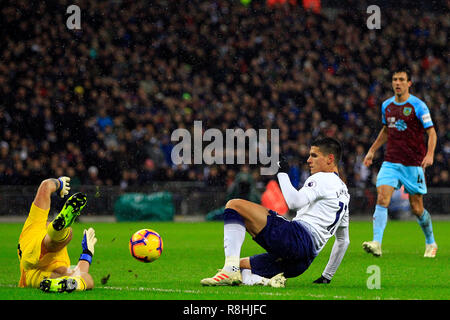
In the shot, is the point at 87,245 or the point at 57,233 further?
the point at 87,245

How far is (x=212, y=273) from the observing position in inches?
324

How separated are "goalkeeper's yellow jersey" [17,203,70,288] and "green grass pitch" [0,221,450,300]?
160 mm

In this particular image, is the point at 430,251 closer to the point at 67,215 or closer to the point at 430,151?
the point at 430,151

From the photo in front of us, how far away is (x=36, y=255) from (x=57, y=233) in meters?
0.33

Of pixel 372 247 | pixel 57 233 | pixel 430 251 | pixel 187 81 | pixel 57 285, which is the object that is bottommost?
pixel 430 251

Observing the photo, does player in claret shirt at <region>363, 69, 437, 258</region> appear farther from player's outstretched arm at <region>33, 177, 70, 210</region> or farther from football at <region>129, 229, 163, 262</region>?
player's outstretched arm at <region>33, 177, 70, 210</region>

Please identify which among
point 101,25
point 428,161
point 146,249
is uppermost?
point 101,25

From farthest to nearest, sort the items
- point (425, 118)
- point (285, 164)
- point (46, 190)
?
point (285, 164)
point (425, 118)
point (46, 190)

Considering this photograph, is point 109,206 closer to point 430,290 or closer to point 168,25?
Result: point 168,25

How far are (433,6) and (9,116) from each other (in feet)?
56.9

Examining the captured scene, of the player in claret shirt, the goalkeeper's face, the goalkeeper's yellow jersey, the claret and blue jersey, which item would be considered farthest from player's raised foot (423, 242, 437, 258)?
the goalkeeper's yellow jersey

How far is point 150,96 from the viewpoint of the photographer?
2322cm

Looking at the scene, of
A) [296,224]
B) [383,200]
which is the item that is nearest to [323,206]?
[296,224]

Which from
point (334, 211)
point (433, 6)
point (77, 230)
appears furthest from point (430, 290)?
Result: point (433, 6)
